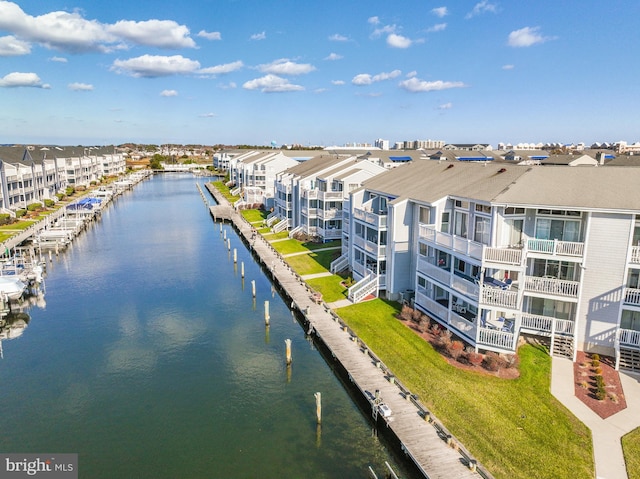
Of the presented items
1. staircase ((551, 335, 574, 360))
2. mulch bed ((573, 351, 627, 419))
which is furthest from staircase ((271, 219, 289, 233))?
mulch bed ((573, 351, 627, 419))

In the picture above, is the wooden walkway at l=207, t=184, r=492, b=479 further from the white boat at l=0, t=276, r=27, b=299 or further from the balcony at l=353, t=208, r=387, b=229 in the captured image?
the white boat at l=0, t=276, r=27, b=299

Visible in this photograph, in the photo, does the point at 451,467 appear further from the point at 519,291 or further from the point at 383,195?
the point at 383,195

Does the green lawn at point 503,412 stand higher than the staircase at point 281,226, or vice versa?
the staircase at point 281,226

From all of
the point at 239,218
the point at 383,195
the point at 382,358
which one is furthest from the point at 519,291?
the point at 239,218

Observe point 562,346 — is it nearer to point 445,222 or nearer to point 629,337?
point 629,337

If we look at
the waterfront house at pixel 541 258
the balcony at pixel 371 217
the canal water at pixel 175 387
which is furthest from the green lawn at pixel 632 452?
the balcony at pixel 371 217

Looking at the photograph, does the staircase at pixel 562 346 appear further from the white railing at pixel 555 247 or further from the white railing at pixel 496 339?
the white railing at pixel 555 247

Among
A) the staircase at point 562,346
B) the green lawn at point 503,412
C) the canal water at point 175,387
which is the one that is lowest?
the canal water at point 175,387
